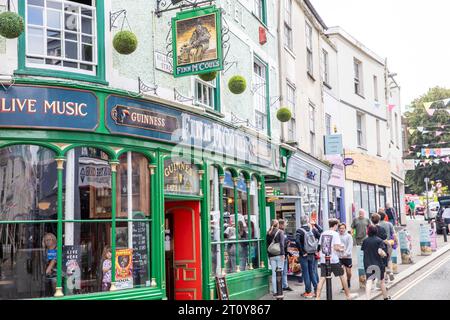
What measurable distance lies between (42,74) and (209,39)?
303 centimetres

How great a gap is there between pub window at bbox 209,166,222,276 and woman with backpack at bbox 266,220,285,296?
168 centimetres

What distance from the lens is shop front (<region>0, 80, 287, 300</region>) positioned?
8.32 m

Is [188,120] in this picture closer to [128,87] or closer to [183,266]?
[128,87]

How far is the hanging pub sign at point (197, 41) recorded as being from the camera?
33.2ft

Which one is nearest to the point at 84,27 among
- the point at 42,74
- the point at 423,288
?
the point at 42,74

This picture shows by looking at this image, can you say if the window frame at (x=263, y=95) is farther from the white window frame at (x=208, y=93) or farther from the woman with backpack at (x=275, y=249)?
the woman with backpack at (x=275, y=249)

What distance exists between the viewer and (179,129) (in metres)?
10.8

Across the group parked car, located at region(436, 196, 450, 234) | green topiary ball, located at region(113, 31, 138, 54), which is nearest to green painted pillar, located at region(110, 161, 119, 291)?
green topiary ball, located at region(113, 31, 138, 54)

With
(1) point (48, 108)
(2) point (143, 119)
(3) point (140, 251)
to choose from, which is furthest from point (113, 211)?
(1) point (48, 108)

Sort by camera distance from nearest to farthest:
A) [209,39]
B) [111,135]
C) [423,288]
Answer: [111,135] → [209,39] → [423,288]

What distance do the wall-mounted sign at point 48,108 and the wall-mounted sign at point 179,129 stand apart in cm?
39

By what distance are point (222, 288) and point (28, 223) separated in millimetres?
4579

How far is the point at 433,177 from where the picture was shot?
5412cm

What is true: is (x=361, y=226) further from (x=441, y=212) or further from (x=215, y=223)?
(x=441, y=212)
